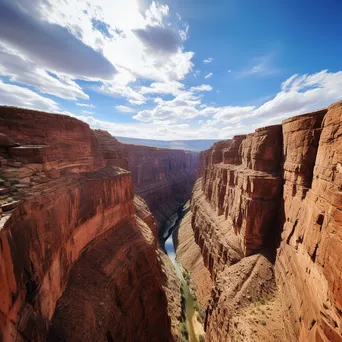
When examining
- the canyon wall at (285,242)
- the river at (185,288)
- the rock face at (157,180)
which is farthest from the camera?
the rock face at (157,180)

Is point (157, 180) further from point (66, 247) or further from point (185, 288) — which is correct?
point (66, 247)

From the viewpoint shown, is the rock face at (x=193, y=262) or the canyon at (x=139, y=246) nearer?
the canyon at (x=139, y=246)

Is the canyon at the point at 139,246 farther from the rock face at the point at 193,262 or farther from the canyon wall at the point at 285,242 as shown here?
the rock face at the point at 193,262

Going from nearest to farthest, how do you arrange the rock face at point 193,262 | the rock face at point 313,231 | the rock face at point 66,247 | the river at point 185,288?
the rock face at point 66,247, the rock face at point 313,231, the river at point 185,288, the rock face at point 193,262

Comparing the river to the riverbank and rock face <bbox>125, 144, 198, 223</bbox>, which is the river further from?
rock face <bbox>125, 144, 198, 223</bbox>

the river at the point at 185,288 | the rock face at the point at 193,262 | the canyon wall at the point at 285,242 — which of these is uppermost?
the canyon wall at the point at 285,242

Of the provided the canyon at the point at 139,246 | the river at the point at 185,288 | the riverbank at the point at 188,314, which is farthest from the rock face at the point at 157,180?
the canyon at the point at 139,246

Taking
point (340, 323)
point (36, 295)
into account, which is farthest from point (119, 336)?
point (340, 323)

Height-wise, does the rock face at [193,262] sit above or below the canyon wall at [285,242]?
below

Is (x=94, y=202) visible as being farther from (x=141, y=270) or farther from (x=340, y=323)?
(x=340, y=323)
